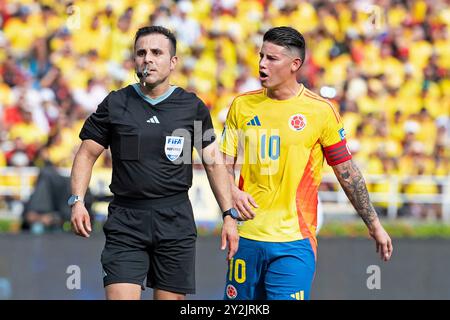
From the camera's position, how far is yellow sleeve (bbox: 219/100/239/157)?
8195mm

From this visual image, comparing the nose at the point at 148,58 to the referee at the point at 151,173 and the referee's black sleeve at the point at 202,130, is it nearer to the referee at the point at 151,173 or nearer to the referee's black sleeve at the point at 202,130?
the referee at the point at 151,173

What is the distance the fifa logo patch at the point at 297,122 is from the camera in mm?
8047

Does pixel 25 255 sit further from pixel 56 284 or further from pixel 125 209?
pixel 125 209

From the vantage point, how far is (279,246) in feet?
26.2

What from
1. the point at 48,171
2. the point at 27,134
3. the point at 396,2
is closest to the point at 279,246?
the point at 48,171

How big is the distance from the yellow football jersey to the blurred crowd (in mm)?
8276

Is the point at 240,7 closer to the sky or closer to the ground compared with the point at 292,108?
closer to the sky

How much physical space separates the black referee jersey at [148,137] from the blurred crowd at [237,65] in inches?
334

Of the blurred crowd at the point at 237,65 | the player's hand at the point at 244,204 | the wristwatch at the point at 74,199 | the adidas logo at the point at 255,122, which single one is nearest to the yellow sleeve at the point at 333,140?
the adidas logo at the point at 255,122

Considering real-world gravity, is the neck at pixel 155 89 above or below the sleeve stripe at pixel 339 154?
above

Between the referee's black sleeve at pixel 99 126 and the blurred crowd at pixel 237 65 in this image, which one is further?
the blurred crowd at pixel 237 65

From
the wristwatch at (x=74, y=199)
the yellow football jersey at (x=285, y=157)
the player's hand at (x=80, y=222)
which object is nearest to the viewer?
the player's hand at (x=80, y=222)

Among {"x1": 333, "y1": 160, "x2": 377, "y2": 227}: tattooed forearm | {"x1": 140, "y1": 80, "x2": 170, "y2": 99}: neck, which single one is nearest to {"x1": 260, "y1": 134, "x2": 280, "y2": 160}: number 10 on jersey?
{"x1": 333, "y1": 160, "x2": 377, "y2": 227}: tattooed forearm
